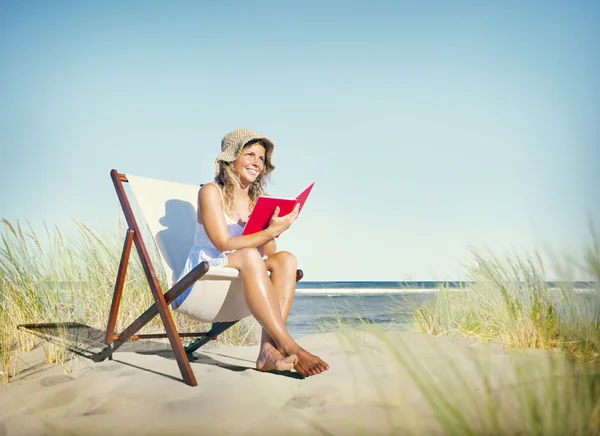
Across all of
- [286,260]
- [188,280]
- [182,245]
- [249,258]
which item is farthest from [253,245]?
[182,245]

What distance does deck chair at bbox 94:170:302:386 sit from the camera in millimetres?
2736

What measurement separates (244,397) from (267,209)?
3.03 feet

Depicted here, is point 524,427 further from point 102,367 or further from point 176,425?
point 102,367

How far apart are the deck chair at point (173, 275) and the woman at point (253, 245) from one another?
0.15m

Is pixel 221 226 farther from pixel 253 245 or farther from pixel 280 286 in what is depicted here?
pixel 280 286

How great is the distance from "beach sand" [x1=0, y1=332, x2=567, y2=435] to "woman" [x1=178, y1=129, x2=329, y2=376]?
0.13 metres

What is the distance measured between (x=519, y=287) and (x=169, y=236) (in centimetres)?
227

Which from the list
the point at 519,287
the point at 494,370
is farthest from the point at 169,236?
the point at 519,287

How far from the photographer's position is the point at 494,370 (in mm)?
2744

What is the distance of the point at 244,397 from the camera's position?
2.37 metres

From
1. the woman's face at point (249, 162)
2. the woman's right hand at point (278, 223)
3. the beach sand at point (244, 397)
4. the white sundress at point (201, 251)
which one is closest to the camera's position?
the beach sand at point (244, 397)

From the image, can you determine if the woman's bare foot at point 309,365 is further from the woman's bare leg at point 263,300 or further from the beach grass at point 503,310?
the beach grass at point 503,310

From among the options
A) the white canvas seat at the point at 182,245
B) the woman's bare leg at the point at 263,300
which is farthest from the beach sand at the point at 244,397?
the white canvas seat at the point at 182,245

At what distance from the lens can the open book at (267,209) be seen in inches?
108
